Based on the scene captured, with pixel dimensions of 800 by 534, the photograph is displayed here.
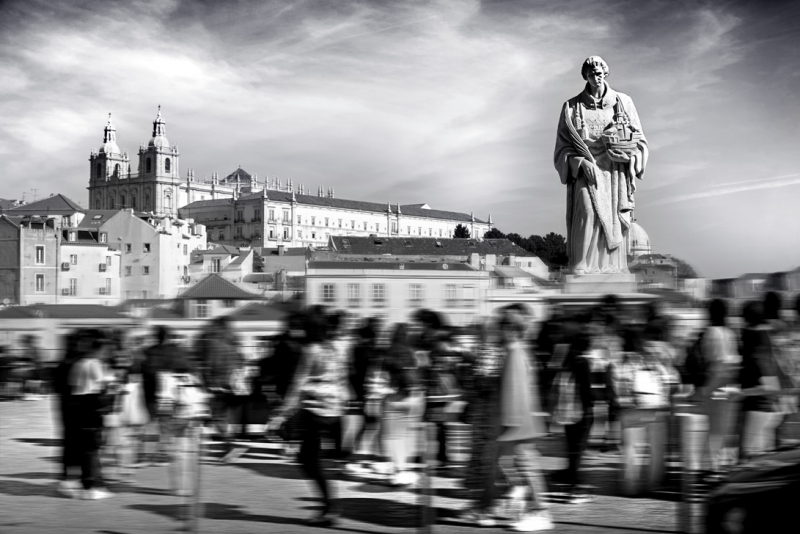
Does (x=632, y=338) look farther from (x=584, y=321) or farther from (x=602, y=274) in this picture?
(x=602, y=274)

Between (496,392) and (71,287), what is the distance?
67.0 metres

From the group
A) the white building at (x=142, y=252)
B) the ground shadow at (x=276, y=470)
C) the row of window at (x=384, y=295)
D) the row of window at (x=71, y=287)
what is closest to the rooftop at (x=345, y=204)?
the white building at (x=142, y=252)

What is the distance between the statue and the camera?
11875 mm

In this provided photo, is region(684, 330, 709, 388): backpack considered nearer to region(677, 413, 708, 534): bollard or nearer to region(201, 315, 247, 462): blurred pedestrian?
region(677, 413, 708, 534): bollard

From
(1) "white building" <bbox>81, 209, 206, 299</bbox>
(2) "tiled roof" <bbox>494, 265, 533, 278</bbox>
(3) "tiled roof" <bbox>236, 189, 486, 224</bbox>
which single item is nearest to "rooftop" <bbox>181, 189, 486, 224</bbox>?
(3) "tiled roof" <bbox>236, 189, 486, 224</bbox>

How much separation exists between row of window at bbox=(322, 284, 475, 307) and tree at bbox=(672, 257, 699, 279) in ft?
12.2

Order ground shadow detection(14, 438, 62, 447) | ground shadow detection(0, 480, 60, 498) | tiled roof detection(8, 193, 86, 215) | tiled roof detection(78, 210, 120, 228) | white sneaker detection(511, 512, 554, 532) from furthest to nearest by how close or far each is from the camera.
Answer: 1. tiled roof detection(8, 193, 86, 215)
2. tiled roof detection(78, 210, 120, 228)
3. ground shadow detection(14, 438, 62, 447)
4. ground shadow detection(0, 480, 60, 498)
5. white sneaker detection(511, 512, 554, 532)

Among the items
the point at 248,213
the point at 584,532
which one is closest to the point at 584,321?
the point at 584,532

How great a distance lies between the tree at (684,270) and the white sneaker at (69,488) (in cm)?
789

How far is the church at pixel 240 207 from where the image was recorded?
15988cm

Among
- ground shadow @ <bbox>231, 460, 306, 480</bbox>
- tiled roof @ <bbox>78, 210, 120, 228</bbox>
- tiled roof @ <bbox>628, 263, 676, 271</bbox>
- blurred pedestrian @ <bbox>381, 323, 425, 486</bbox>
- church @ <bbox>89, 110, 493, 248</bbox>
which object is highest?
church @ <bbox>89, 110, 493, 248</bbox>

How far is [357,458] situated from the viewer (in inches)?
352

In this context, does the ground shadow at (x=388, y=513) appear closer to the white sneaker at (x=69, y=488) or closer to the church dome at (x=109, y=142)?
the white sneaker at (x=69, y=488)

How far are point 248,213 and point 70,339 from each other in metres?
156
